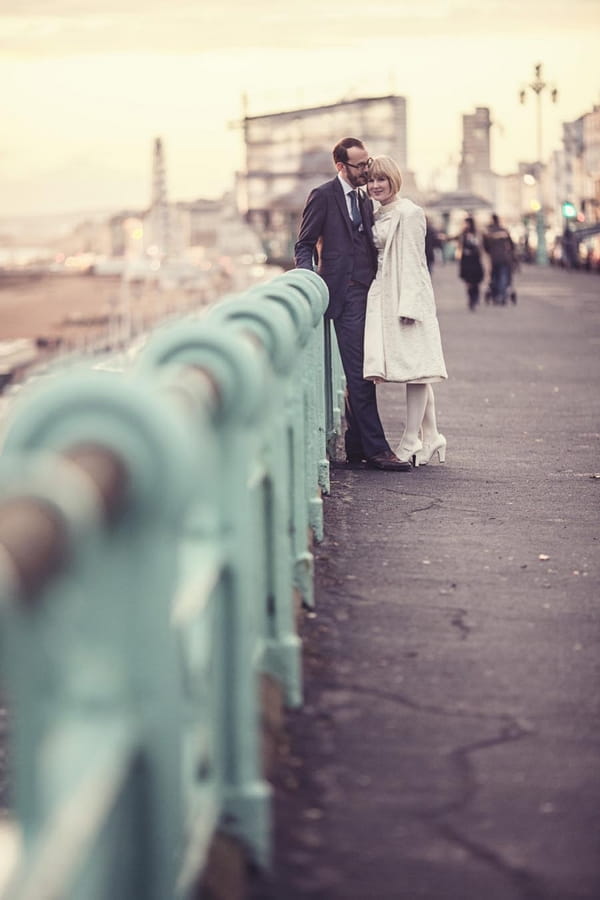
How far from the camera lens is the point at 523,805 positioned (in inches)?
163

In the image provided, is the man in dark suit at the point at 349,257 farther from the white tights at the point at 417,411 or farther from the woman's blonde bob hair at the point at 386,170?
the white tights at the point at 417,411

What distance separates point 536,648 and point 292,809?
1.93 m

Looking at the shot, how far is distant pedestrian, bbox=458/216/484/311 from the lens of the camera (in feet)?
110

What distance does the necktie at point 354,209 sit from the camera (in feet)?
33.2

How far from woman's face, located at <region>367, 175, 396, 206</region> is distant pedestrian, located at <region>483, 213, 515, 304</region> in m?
24.9

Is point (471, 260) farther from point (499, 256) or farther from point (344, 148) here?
point (344, 148)

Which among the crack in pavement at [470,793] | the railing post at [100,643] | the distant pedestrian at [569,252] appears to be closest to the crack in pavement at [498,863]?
the crack in pavement at [470,793]

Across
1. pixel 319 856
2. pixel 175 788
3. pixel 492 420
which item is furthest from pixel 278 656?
pixel 492 420

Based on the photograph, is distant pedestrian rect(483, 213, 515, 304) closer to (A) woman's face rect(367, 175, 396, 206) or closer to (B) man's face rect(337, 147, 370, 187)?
(B) man's face rect(337, 147, 370, 187)

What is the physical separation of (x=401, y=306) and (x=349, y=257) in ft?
1.37

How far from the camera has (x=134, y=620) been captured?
2568mm

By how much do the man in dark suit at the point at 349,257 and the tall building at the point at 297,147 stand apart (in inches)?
5577

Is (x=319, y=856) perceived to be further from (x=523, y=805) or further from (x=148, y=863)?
(x=148, y=863)

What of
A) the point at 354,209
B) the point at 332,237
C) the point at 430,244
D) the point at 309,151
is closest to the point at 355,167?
the point at 354,209
